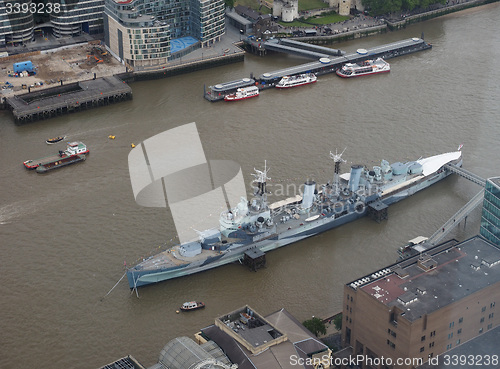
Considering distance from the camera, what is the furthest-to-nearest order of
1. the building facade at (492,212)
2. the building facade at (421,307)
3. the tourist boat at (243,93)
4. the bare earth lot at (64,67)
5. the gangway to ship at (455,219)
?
the bare earth lot at (64,67) < the tourist boat at (243,93) < the gangway to ship at (455,219) < the building facade at (492,212) < the building facade at (421,307)

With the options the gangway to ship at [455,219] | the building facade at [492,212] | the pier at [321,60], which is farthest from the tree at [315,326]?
the pier at [321,60]

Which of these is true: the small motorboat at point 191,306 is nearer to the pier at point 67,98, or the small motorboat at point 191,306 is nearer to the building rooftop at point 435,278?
the building rooftop at point 435,278

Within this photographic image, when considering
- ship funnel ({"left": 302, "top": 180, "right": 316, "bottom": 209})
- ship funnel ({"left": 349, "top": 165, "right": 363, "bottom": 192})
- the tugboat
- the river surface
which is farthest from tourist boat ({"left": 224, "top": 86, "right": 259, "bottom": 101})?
ship funnel ({"left": 302, "top": 180, "right": 316, "bottom": 209})

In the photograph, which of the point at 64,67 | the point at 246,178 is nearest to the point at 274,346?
the point at 246,178

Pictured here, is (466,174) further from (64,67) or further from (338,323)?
(64,67)

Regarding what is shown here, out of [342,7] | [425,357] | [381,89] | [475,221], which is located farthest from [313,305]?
[342,7]

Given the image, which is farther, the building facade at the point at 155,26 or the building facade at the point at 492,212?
the building facade at the point at 155,26
